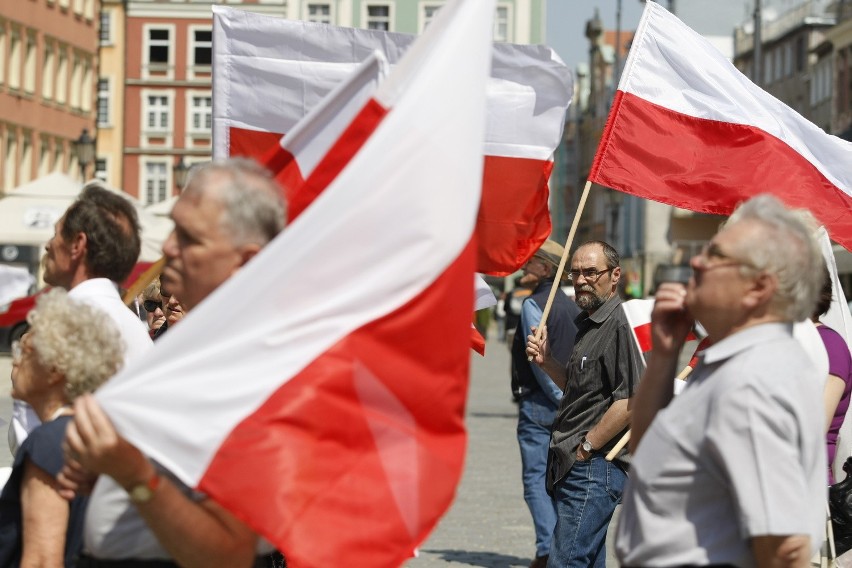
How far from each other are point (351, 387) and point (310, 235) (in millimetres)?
339

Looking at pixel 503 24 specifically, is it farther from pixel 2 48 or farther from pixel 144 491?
pixel 144 491

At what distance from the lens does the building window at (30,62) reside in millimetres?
65938

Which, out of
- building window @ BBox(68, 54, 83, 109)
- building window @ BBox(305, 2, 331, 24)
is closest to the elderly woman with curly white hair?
building window @ BBox(68, 54, 83, 109)

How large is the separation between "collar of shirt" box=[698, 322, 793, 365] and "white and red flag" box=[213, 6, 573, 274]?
373cm

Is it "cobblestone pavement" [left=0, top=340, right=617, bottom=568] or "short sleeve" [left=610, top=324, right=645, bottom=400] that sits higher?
"short sleeve" [left=610, top=324, right=645, bottom=400]

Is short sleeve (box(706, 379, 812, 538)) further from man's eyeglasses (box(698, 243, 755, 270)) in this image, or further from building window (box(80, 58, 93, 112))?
building window (box(80, 58, 93, 112))

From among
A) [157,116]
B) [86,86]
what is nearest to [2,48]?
[86,86]

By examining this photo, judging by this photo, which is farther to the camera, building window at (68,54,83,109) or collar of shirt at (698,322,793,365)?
building window at (68,54,83,109)

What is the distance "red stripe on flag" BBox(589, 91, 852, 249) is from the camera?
8.21m

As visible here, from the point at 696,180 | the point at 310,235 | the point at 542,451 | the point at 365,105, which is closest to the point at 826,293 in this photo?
the point at 696,180

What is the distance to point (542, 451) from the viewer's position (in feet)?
35.5

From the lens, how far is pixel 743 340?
3.98 meters

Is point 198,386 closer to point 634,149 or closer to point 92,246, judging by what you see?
point 92,246

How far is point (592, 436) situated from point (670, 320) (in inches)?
137
